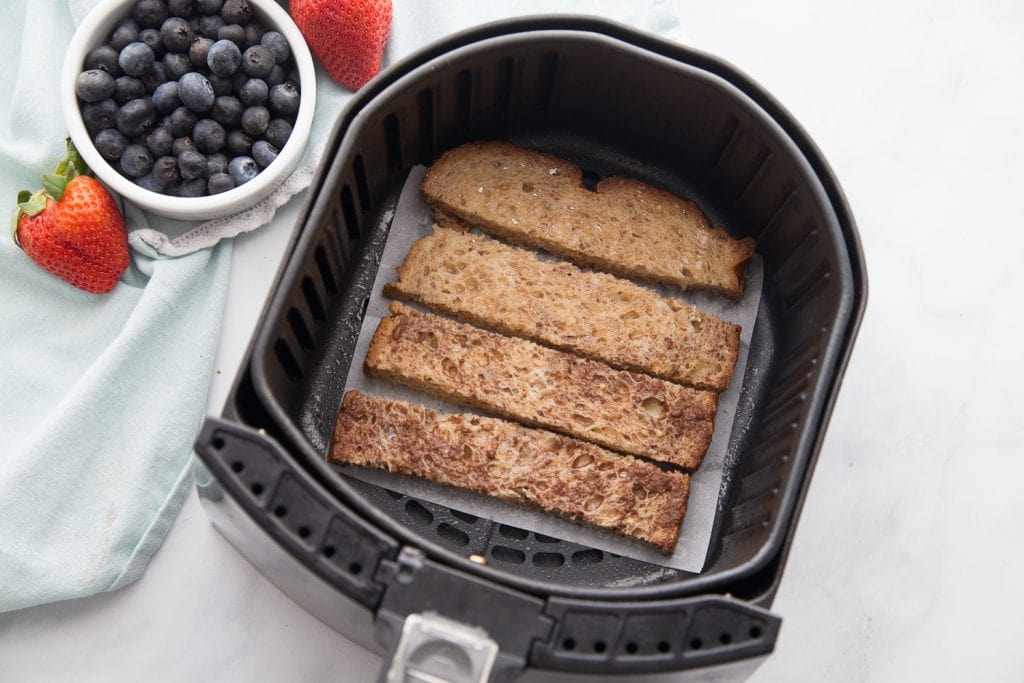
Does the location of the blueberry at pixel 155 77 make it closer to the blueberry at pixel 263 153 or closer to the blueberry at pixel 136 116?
the blueberry at pixel 136 116

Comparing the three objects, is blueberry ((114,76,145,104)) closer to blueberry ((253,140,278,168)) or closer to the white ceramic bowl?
the white ceramic bowl

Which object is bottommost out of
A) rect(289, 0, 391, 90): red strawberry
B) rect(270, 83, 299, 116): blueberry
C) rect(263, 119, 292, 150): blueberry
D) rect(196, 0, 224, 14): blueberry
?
rect(263, 119, 292, 150): blueberry

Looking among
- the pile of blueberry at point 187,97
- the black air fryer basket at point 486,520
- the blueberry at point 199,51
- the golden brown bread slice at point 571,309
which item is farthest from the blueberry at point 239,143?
the golden brown bread slice at point 571,309

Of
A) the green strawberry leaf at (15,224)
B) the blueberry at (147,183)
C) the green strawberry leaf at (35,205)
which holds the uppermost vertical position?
the blueberry at (147,183)

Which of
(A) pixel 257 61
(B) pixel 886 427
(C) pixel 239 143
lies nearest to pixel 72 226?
(C) pixel 239 143

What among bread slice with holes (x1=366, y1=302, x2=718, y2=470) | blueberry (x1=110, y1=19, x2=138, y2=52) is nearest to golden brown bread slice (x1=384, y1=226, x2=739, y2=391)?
bread slice with holes (x1=366, y1=302, x2=718, y2=470)

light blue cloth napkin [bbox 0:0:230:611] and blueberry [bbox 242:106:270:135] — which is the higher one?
blueberry [bbox 242:106:270:135]
